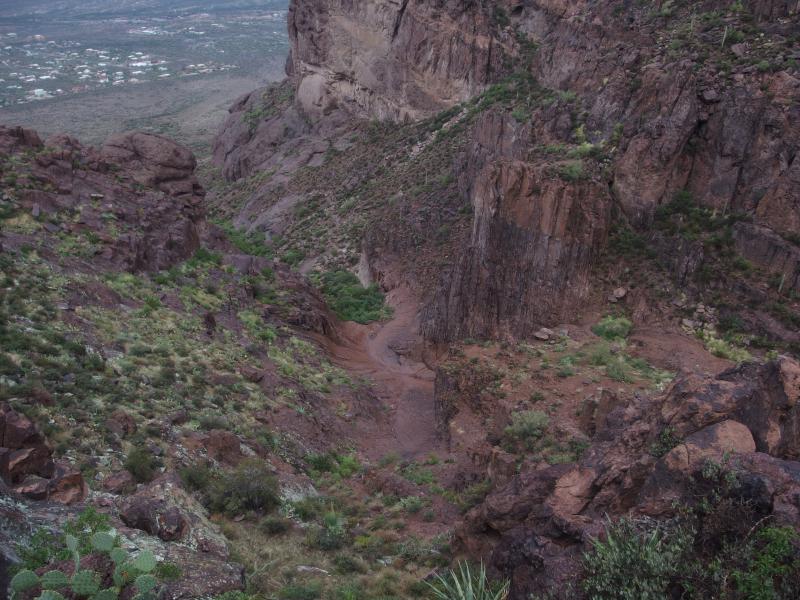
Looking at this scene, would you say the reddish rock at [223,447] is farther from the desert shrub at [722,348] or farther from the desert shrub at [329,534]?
the desert shrub at [722,348]

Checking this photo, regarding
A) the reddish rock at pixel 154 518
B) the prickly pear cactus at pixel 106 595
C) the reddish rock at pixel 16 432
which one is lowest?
the reddish rock at pixel 154 518

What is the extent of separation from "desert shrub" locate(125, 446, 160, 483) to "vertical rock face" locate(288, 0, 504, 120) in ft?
130

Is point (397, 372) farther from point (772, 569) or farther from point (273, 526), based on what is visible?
point (772, 569)

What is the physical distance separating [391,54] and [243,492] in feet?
145

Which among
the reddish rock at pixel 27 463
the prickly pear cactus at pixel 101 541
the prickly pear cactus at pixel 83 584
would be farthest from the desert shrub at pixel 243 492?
the prickly pear cactus at pixel 83 584

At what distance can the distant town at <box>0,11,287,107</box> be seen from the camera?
123250 mm

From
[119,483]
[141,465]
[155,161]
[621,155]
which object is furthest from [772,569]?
[155,161]

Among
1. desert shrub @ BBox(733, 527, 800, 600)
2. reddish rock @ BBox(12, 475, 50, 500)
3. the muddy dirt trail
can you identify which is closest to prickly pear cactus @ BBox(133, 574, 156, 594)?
reddish rock @ BBox(12, 475, 50, 500)

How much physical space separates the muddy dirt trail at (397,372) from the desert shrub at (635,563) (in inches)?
422

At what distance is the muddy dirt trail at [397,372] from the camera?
18.6 m

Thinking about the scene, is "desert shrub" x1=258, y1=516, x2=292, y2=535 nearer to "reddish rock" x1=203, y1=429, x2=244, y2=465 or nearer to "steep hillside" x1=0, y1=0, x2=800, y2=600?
"steep hillside" x1=0, y1=0, x2=800, y2=600

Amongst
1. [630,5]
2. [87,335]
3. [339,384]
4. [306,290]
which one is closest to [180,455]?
[87,335]

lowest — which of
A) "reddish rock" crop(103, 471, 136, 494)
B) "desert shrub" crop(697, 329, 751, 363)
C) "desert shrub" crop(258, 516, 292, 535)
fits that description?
"desert shrub" crop(697, 329, 751, 363)

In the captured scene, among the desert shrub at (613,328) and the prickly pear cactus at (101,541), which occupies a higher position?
the prickly pear cactus at (101,541)
